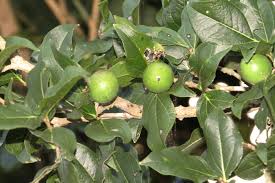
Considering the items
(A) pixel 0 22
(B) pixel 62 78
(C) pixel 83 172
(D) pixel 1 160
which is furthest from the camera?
(A) pixel 0 22

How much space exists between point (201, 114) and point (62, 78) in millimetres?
230

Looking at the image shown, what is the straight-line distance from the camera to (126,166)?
107 centimetres

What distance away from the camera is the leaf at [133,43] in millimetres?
985

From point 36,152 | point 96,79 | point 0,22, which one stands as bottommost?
point 0,22

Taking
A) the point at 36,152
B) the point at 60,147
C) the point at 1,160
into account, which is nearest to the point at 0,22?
the point at 1,160

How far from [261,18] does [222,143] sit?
21 cm

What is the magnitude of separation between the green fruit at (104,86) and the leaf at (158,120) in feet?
0.20

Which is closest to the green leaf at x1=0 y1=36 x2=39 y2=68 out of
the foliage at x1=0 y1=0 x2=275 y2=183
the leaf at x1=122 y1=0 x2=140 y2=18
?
the foliage at x1=0 y1=0 x2=275 y2=183

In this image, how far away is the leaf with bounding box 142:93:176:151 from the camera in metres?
1.00

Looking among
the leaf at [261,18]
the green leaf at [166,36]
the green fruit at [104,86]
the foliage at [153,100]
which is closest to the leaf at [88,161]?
the foliage at [153,100]

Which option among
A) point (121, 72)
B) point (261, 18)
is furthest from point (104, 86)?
point (261, 18)

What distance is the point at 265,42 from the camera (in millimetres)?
993

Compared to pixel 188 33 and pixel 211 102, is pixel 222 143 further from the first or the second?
pixel 188 33

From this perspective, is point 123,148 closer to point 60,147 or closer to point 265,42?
point 60,147
